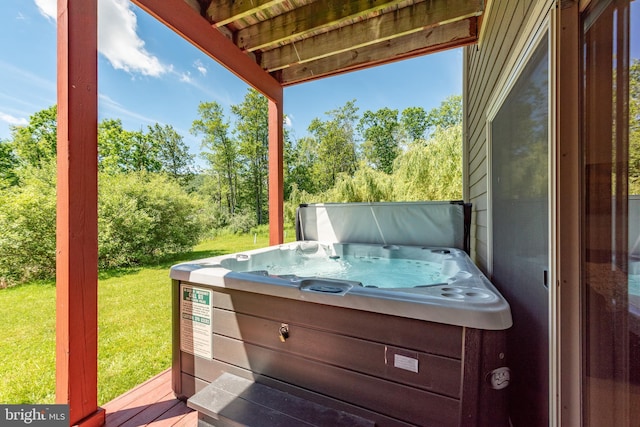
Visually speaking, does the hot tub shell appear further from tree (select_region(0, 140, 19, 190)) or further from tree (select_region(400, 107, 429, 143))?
tree (select_region(0, 140, 19, 190))

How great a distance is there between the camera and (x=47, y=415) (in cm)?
121

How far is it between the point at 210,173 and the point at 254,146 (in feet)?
7.95

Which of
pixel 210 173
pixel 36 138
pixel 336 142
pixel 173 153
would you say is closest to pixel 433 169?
pixel 336 142

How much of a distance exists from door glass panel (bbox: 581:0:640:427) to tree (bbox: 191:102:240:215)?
11.4m

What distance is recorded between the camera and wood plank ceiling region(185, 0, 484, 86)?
2.11 meters

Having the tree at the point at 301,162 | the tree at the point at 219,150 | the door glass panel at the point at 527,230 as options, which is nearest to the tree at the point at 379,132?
the tree at the point at 301,162

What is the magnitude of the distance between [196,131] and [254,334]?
1200cm

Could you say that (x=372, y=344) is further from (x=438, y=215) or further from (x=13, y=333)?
(x=13, y=333)

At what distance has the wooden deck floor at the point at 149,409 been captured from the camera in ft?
Answer: 4.39

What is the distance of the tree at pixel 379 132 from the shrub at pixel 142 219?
539 centimetres

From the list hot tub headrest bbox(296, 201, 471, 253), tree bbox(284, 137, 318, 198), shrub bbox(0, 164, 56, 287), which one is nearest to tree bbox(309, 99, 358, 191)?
tree bbox(284, 137, 318, 198)

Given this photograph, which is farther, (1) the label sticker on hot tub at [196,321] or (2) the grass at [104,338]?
(2) the grass at [104,338]

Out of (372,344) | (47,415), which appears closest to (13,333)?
(47,415)

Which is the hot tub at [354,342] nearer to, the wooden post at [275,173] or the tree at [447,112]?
the wooden post at [275,173]
